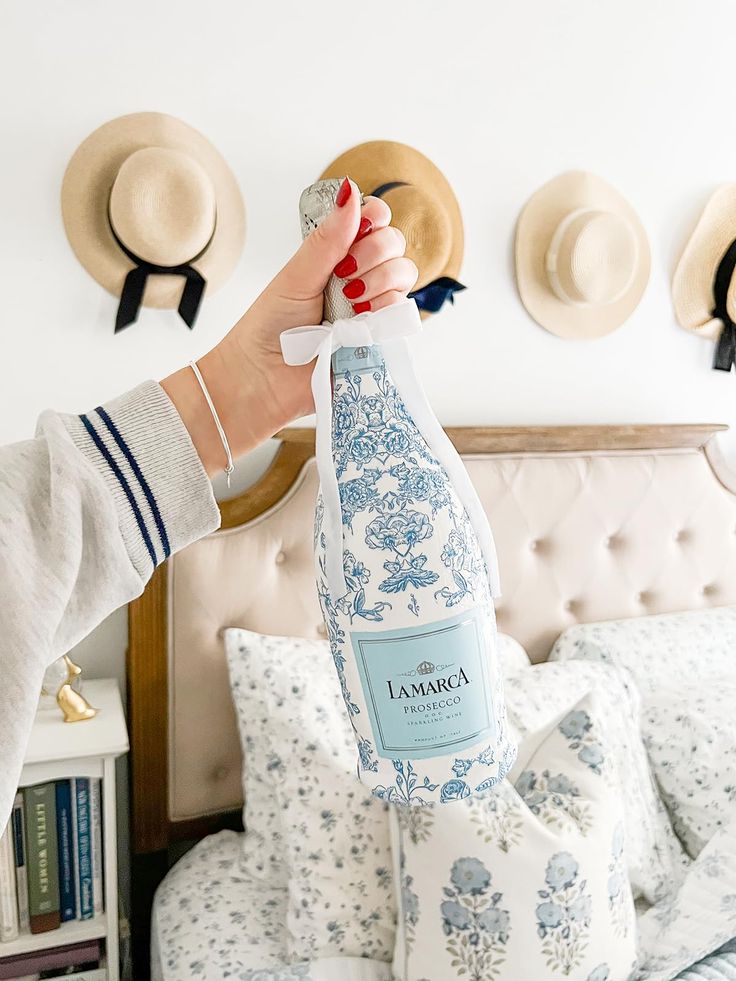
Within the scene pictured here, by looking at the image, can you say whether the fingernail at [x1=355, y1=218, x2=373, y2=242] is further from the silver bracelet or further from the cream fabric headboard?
the cream fabric headboard

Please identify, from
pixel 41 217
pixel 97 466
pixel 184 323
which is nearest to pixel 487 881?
pixel 97 466

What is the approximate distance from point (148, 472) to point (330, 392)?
0.17 m

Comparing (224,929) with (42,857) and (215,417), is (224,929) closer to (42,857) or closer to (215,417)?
(42,857)

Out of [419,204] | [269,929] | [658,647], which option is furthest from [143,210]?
[658,647]

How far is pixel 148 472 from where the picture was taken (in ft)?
2.21

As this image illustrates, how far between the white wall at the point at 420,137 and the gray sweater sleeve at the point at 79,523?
929mm

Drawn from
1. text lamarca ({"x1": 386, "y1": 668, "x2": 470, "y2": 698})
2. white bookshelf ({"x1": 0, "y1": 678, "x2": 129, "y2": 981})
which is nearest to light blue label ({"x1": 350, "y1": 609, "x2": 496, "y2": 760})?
text lamarca ({"x1": 386, "y1": 668, "x2": 470, "y2": 698})

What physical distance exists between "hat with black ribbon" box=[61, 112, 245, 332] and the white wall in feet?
0.13

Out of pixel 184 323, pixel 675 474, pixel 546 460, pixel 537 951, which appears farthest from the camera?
pixel 675 474

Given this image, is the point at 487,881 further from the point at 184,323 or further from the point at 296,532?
the point at 184,323

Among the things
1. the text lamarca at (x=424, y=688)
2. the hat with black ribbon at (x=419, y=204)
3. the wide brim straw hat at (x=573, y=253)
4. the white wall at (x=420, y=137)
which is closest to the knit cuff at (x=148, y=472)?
the text lamarca at (x=424, y=688)

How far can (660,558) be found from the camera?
199 cm

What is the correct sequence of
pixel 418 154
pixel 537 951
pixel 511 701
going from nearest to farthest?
pixel 537 951 → pixel 511 701 → pixel 418 154

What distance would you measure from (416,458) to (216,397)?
0.22 m
